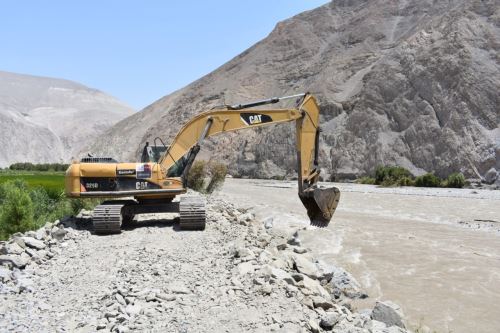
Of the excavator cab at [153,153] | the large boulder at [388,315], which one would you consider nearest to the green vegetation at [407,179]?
the excavator cab at [153,153]

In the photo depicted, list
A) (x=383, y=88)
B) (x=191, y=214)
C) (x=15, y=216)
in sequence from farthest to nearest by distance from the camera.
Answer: (x=383, y=88) < (x=15, y=216) < (x=191, y=214)

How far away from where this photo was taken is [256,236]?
11.3 meters

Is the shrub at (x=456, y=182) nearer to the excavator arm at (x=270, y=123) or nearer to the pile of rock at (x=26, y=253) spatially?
the excavator arm at (x=270, y=123)

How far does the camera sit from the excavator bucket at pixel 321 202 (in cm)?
1085

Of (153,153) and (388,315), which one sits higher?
(153,153)

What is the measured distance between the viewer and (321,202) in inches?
428

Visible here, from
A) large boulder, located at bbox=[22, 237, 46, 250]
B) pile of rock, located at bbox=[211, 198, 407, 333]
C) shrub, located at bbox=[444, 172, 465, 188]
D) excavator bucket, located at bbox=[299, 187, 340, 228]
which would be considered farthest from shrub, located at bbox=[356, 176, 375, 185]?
large boulder, located at bbox=[22, 237, 46, 250]

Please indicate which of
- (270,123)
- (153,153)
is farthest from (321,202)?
(153,153)

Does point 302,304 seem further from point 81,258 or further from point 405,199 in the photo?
point 405,199

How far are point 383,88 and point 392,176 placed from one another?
1486cm

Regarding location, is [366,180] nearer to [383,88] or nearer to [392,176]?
[392,176]

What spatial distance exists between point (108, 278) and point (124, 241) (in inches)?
95.5

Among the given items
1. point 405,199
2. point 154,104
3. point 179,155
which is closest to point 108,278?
point 179,155

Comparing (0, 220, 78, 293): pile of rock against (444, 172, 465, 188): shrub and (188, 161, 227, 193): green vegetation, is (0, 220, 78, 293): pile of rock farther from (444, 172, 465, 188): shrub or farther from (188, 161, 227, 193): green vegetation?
(444, 172, 465, 188): shrub
